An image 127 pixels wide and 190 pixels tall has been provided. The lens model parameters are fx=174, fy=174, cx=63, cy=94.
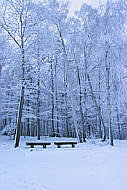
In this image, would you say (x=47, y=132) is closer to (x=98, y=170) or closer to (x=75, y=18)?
(x=75, y=18)

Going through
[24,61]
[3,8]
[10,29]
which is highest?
[3,8]

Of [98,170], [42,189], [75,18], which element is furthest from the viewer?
[75,18]

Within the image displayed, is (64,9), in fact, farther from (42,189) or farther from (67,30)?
(42,189)

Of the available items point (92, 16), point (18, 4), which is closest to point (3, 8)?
point (18, 4)

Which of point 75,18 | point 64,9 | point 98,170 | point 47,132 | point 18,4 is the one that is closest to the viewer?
point 98,170

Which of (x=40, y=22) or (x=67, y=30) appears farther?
(x=67, y=30)

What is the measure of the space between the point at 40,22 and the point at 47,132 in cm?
1698

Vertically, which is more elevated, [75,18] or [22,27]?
[75,18]

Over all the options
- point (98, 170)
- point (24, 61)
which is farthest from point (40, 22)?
point (98, 170)

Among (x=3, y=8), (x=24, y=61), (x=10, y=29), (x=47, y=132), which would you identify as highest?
(x=3, y=8)

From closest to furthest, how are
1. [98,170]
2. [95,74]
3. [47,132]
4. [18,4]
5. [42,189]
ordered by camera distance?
[42,189], [98,170], [18,4], [95,74], [47,132]

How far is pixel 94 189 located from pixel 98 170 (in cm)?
140

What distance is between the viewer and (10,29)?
1198cm

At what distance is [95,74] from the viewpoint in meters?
17.6
